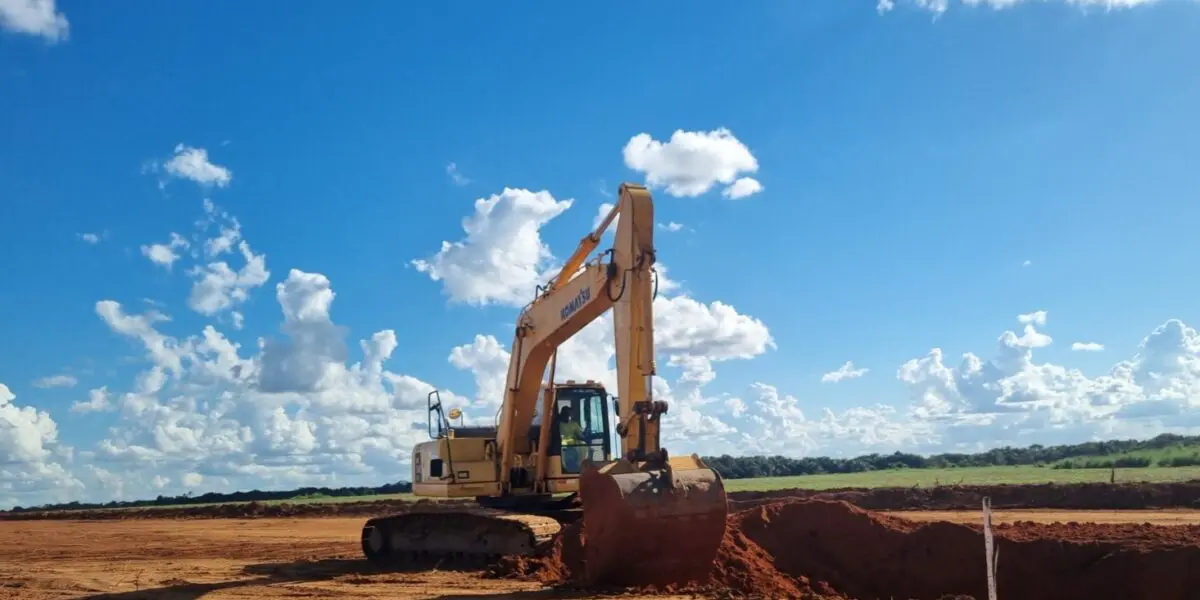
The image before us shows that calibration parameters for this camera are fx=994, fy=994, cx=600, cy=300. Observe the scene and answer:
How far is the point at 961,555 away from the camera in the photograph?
1481cm

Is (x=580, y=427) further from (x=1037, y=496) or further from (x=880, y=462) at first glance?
(x=880, y=462)

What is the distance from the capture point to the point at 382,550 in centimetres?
1825

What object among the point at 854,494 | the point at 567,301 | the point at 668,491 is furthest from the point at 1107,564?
the point at 854,494

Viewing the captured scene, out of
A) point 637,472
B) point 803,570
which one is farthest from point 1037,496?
point 637,472

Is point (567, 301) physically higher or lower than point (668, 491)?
higher

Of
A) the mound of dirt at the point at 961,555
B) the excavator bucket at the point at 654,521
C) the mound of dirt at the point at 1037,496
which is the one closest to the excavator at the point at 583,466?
the excavator bucket at the point at 654,521

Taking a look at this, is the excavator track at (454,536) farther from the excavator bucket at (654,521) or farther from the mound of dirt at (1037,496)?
the mound of dirt at (1037,496)

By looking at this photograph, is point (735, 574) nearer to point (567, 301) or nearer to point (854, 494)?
point (567, 301)

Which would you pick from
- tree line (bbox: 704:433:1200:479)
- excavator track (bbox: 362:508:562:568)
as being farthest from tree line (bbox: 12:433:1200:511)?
excavator track (bbox: 362:508:562:568)

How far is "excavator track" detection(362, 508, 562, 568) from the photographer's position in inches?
617

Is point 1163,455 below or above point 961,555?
below

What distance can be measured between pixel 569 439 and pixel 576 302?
307 centimetres

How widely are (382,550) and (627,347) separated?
7.89 meters

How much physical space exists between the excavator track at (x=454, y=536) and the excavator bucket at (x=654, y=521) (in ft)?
12.5
